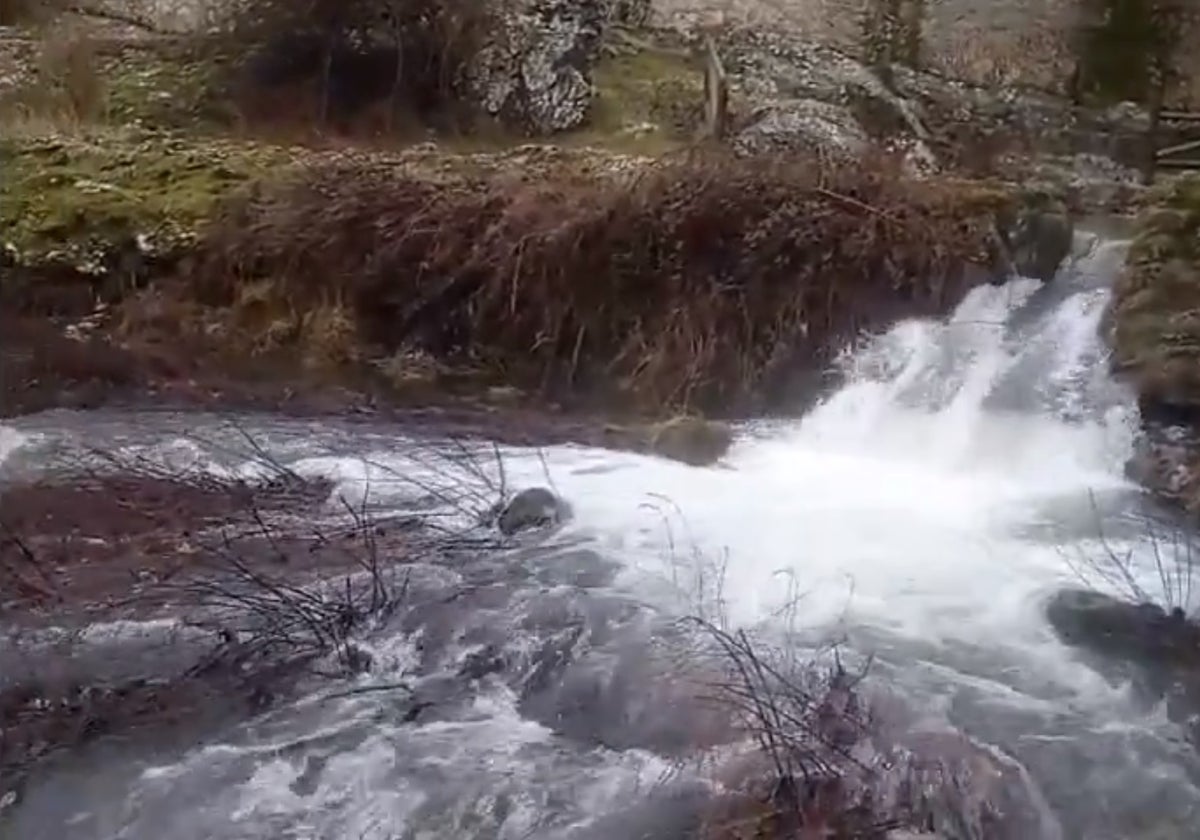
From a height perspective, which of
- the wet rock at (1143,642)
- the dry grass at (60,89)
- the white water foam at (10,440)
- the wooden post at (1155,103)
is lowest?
the white water foam at (10,440)

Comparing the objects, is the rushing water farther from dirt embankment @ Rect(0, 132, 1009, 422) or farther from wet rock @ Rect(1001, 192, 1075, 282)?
dirt embankment @ Rect(0, 132, 1009, 422)

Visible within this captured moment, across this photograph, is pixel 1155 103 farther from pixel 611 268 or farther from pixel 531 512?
pixel 531 512

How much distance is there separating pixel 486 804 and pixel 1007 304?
13.3ft

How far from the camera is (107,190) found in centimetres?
815

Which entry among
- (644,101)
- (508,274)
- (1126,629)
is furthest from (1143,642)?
(644,101)

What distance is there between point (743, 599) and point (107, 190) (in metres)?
4.64

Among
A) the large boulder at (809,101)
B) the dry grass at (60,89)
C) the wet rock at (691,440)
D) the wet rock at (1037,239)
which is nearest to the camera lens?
the wet rock at (691,440)

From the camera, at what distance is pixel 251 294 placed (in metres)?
7.62

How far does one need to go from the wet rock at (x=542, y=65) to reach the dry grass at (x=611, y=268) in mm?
1302

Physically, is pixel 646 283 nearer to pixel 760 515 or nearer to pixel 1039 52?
pixel 760 515

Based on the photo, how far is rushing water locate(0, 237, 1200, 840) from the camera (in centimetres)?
404

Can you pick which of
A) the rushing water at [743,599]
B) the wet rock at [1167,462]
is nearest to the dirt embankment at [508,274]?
the rushing water at [743,599]

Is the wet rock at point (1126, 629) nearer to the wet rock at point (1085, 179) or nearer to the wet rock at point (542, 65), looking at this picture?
the wet rock at point (1085, 179)

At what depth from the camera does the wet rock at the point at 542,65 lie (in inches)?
354
